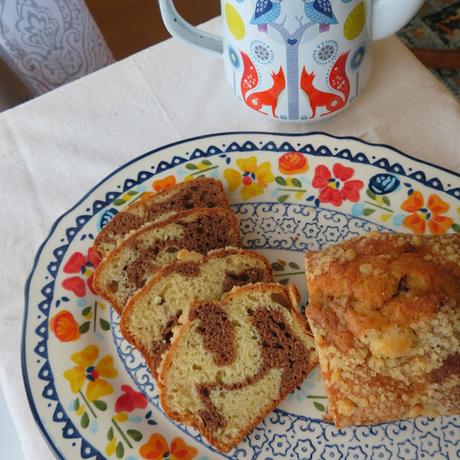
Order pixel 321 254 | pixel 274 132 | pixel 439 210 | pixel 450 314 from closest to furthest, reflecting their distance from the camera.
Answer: pixel 450 314
pixel 321 254
pixel 439 210
pixel 274 132

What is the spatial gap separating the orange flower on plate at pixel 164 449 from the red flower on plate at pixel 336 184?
0.53 metres

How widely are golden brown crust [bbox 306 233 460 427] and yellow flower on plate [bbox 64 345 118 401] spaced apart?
0.39 meters

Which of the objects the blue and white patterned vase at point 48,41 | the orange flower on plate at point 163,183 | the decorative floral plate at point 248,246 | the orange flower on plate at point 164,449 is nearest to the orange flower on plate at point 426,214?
the decorative floral plate at point 248,246

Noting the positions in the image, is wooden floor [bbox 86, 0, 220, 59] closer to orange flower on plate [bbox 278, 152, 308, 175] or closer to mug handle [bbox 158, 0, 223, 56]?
mug handle [bbox 158, 0, 223, 56]

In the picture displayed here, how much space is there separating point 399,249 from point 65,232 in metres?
0.64

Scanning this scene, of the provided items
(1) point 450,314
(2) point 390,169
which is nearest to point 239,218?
(2) point 390,169

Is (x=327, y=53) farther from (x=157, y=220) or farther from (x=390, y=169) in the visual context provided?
(x=157, y=220)

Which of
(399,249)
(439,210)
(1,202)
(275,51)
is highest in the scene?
(275,51)

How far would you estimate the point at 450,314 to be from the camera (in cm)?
81

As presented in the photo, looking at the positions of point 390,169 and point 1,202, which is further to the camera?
point 1,202

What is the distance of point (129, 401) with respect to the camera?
3.23ft

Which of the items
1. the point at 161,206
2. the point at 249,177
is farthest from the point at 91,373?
the point at 249,177

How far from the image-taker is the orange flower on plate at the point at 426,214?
3.51 feet

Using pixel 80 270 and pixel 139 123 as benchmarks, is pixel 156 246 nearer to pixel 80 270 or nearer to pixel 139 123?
pixel 80 270
